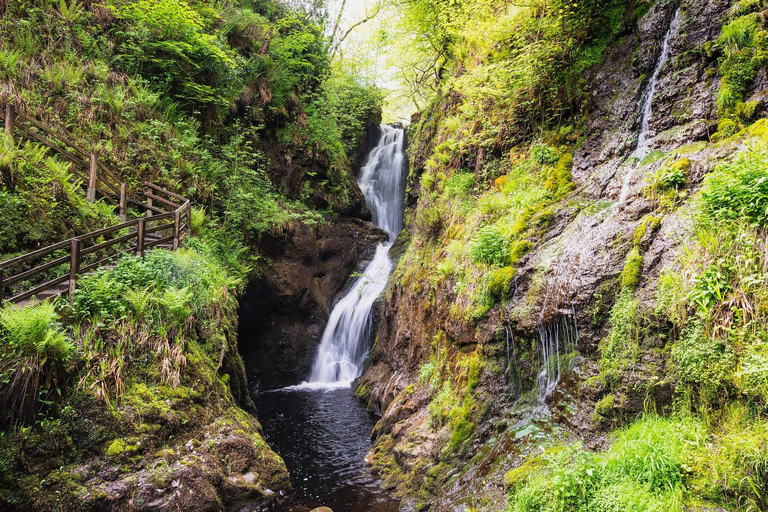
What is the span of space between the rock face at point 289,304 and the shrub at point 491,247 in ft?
34.8

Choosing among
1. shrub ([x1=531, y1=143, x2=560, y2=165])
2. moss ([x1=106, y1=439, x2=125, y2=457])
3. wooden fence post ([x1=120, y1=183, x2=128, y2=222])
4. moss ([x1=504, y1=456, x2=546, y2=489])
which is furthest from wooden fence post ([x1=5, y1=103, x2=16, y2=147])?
moss ([x1=504, y1=456, x2=546, y2=489])

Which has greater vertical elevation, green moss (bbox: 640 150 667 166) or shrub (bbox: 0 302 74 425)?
green moss (bbox: 640 150 667 166)

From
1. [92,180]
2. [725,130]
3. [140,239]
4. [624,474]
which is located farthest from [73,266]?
[725,130]

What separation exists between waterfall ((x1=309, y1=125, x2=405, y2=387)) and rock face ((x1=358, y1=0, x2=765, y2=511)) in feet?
26.2

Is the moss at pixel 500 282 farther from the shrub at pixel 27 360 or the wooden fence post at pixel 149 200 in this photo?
the wooden fence post at pixel 149 200

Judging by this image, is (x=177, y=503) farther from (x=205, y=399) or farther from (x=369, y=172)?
(x=369, y=172)

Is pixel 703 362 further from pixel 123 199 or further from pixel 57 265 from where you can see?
pixel 123 199

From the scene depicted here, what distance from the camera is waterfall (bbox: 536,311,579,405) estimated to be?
18.5ft

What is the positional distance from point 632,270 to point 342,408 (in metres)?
10.3

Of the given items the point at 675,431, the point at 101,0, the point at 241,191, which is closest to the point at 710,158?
the point at 675,431

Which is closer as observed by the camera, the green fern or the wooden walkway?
the wooden walkway

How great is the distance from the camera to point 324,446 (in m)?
10.0

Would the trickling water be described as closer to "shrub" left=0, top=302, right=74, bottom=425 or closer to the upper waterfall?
the upper waterfall

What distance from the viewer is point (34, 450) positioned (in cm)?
530
